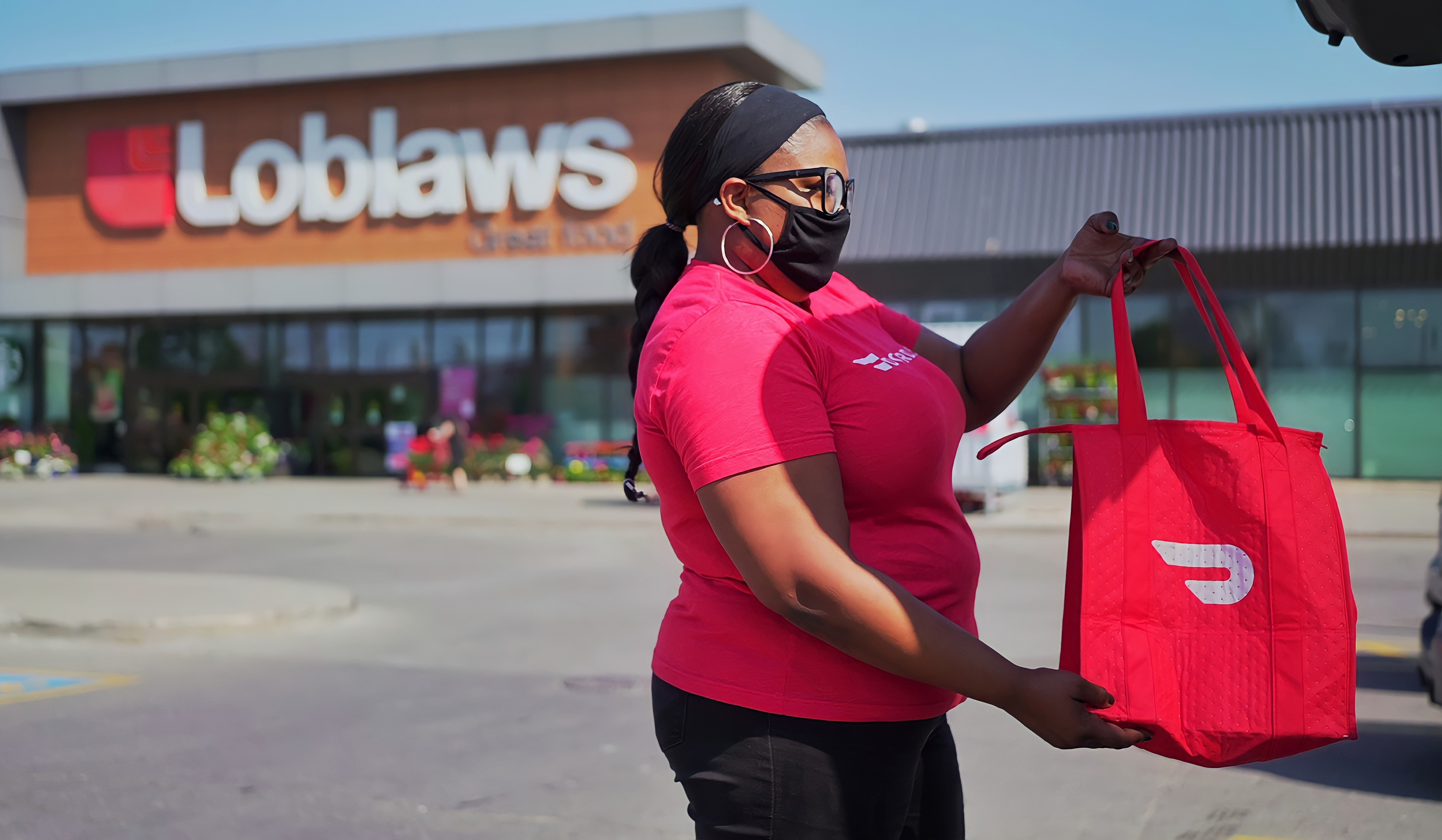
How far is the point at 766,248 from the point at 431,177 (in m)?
27.1

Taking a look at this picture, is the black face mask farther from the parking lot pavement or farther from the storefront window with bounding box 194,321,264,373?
the storefront window with bounding box 194,321,264,373

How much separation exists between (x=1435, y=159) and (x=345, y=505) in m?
20.1

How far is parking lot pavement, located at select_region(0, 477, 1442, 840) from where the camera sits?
15.6 ft

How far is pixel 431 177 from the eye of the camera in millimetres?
27734

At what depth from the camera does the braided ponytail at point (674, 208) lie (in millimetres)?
2023

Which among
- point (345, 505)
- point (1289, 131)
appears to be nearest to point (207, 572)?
point (345, 505)

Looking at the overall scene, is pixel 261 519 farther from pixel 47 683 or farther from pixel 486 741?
pixel 486 741

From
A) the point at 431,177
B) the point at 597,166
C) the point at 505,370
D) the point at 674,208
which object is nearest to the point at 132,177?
the point at 431,177

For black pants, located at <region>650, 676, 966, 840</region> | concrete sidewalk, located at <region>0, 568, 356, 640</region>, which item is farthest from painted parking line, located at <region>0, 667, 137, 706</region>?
black pants, located at <region>650, 676, 966, 840</region>

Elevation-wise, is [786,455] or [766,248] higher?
[766,248]

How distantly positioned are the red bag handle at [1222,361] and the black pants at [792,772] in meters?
0.59

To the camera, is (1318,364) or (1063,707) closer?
(1063,707)

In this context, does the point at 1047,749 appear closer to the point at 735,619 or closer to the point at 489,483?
the point at 735,619

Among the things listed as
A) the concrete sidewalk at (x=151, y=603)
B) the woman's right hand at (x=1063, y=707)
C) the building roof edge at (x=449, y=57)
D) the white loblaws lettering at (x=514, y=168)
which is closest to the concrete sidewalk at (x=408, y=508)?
the concrete sidewalk at (x=151, y=603)
